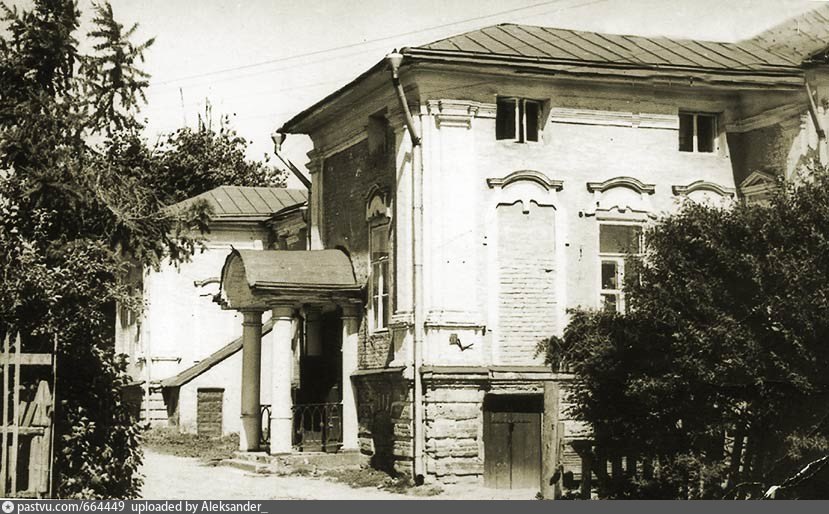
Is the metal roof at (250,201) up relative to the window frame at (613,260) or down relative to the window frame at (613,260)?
up

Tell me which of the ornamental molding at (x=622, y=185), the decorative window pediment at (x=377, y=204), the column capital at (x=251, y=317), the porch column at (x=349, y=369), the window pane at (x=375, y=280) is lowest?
the porch column at (x=349, y=369)

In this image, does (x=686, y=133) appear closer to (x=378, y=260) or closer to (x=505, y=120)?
(x=505, y=120)

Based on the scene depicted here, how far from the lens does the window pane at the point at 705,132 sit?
20938mm

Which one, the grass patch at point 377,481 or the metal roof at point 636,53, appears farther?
the metal roof at point 636,53

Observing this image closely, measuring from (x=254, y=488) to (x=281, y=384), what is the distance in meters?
2.98

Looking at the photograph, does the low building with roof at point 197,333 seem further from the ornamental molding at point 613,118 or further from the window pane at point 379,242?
the ornamental molding at point 613,118

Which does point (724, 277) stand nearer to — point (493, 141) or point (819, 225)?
point (819, 225)

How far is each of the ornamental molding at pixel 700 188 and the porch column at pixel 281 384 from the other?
6957 millimetres

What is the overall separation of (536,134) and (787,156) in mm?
4200

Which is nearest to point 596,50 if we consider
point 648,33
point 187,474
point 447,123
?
point 648,33

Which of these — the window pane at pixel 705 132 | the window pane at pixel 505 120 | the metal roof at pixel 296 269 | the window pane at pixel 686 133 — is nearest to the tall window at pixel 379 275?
the metal roof at pixel 296 269

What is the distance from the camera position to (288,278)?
2109 centimetres

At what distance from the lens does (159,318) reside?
1099 inches

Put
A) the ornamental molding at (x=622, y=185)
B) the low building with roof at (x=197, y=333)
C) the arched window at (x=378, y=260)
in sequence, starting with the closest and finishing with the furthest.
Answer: the ornamental molding at (x=622, y=185) → the arched window at (x=378, y=260) → the low building with roof at (x=197, y=333)
